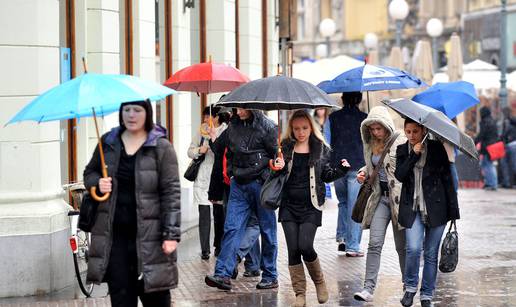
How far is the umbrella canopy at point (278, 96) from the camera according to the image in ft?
34.8

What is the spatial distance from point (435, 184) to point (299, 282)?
1476 mm

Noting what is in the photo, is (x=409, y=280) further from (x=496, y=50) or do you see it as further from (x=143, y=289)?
(x=496, y=50)

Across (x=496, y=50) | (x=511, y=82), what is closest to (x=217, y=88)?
(x=511, y=82)

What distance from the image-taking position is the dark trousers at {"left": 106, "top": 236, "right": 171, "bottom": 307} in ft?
25.3

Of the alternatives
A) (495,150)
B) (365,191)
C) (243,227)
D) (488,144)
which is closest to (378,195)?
(365,191)

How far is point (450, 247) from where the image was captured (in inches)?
403

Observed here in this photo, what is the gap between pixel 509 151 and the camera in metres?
26.8

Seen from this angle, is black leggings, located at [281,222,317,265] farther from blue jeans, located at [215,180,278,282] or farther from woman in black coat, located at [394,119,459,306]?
blue jeans, located at [215,180,278,282]

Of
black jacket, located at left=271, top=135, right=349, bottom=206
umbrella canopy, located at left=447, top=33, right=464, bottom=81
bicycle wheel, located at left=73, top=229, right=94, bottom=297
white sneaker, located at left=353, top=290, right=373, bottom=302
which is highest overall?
umbrella canopy, located at left=447, top=33, right=464, bottom=81

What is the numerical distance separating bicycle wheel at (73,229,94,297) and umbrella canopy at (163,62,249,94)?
2312 millimetres

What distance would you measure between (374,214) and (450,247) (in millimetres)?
837

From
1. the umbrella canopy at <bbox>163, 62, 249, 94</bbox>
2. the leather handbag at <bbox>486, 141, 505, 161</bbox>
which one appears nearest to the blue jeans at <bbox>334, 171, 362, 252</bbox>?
the umbrella canopy at <bbox>163, 62, 249, 94</bbox>

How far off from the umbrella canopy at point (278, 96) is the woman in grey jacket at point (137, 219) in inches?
114

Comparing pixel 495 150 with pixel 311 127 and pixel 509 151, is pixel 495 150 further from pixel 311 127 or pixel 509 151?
pixel 311 127
